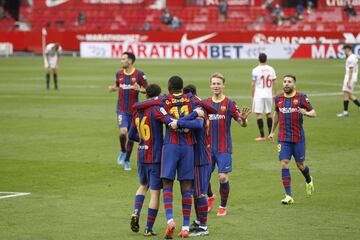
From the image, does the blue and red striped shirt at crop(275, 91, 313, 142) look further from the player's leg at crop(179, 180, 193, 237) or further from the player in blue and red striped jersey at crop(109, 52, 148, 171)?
the player in blue and red striped jersey at crop(109, 52, 148, 171)

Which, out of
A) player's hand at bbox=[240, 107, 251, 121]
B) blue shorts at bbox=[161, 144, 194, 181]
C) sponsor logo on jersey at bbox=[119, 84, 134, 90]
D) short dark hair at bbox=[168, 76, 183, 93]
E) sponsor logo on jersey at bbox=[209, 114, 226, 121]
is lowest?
blue shorts at bbox=[161, 144, 194, 181]

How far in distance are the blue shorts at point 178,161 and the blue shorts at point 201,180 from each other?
0.24 metres

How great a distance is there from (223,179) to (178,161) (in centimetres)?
207


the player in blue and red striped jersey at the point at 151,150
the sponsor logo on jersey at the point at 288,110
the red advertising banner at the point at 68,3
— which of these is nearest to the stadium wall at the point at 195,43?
the red advertising banner at the point at 68,3

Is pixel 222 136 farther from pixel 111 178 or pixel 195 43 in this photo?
pixel 195 43

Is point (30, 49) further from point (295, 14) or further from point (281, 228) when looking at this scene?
point (281, 228)

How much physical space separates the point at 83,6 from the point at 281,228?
69.9m

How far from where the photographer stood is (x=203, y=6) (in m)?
77.1

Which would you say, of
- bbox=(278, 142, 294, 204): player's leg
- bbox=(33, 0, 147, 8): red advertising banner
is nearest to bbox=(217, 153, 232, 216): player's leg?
bbox=(278, 142, 294, 204): player's leg

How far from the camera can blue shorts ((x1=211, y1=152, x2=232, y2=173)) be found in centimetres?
1467

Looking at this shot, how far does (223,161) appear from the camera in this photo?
14711mm

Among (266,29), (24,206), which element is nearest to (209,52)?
(266,29)

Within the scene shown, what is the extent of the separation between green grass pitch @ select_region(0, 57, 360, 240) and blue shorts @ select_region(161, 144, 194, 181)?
40.2 inches

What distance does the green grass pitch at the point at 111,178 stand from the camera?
1371cm
